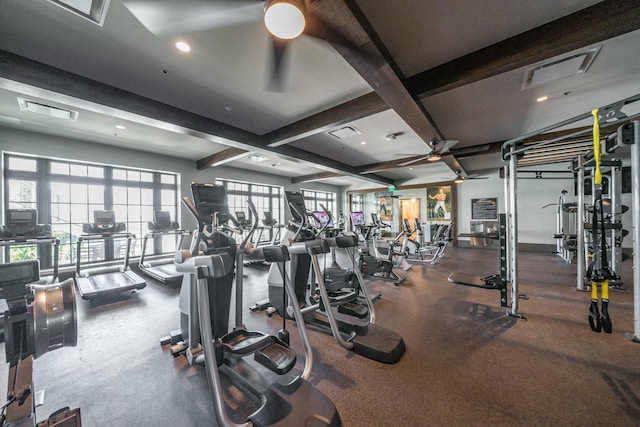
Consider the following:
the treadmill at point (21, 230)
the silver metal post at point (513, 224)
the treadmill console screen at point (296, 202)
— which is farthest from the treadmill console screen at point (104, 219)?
the silver metal post at point (513, 224)

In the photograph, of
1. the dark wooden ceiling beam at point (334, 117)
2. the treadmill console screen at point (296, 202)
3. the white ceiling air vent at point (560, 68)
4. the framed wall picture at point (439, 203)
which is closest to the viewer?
the white ceiling air vent at point (560, 68)

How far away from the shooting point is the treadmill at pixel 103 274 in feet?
12.8

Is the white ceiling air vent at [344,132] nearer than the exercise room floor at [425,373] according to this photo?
No

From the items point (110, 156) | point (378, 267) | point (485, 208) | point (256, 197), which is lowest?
point (378, 267)

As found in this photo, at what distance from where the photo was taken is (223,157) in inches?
244

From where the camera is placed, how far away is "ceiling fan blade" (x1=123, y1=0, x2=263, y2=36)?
6.01 feet

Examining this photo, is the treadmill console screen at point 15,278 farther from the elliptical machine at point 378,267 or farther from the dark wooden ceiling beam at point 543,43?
the elliptical machine at point 378,267

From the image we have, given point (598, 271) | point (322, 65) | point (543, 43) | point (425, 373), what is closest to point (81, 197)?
point (322, 65)

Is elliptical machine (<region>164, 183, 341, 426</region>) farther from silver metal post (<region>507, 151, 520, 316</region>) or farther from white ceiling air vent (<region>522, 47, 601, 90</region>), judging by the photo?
white ceiling air vent (<region>522, 47, 601, 90</region>)

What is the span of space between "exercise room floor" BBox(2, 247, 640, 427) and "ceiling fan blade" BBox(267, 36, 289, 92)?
2.91 metres

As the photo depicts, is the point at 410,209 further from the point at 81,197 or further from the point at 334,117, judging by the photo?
the point at 81,197

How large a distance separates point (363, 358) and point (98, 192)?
291 inches

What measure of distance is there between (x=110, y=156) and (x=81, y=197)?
1.20 meters

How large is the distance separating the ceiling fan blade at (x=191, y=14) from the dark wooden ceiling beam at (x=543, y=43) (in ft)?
7.31
